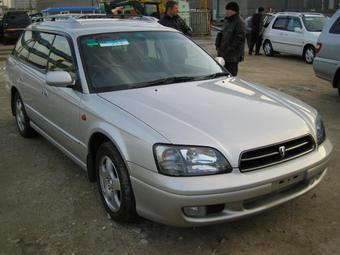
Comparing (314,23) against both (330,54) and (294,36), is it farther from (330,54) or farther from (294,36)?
(330,54)

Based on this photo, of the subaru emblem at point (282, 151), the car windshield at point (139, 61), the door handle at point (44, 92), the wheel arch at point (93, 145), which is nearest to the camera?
the subaru emblem at point (282, 151)

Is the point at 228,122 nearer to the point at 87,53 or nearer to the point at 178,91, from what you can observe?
the point at 178,91

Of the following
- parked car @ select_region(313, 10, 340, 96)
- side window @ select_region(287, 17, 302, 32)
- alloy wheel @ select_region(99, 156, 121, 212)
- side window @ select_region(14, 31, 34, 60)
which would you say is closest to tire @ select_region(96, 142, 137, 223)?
alloy wheel @ select_region(99, 156, 121, 212)

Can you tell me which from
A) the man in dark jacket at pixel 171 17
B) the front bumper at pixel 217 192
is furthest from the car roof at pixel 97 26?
the man in dark jacket at pixel 171 17

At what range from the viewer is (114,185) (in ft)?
12.3

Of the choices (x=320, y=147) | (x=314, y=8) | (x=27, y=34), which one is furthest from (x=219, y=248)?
(x=314, y=8)

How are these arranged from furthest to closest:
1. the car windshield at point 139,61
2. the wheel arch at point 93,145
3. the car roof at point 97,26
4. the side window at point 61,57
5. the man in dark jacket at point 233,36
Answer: the man in dark jacket at point 233,36
the car roof at point 97,26
the side window at point 61,57
the car windshield at point 139,61
the wheel arch at point 93,145

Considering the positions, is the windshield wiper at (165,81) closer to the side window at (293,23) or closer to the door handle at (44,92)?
the door handle at (44,92)

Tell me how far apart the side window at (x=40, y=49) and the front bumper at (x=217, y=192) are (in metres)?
2.37

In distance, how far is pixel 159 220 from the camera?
3.30 metres

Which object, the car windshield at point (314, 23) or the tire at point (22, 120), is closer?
the tire at point (22, 120)

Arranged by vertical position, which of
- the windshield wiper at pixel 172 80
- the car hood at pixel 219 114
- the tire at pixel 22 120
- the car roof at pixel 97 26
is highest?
the car roof at pixel 97 26

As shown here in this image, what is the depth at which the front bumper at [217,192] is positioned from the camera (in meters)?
3.10

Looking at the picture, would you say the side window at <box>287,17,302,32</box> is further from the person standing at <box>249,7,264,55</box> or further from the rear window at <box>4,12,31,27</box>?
the rear window at <box>4,12,31,27</box>
